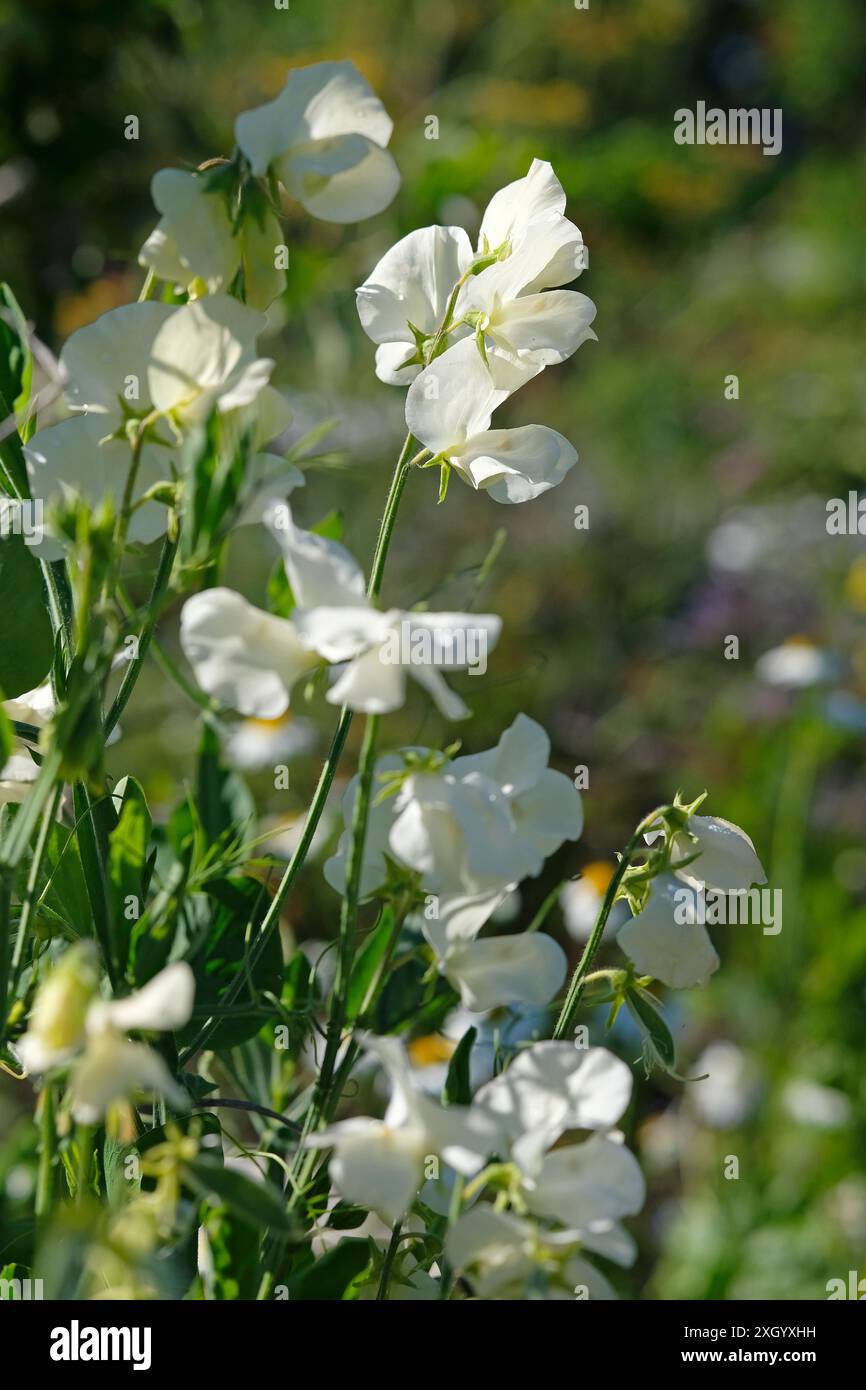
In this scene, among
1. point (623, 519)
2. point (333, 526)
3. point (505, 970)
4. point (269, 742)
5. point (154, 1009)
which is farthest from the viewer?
point (623, 519)

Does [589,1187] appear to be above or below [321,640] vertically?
below

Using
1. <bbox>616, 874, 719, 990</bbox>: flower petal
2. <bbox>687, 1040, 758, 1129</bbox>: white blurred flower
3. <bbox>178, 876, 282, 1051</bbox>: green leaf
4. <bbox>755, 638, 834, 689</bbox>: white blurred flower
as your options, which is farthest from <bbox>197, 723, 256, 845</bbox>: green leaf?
<bbox>755, 638, 834, 689</bbox>: white blurred flower

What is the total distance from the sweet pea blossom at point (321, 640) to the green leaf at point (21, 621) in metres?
0.11

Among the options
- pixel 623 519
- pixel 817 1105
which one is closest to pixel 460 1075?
pixel 817 1105

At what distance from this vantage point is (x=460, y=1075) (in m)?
0.43

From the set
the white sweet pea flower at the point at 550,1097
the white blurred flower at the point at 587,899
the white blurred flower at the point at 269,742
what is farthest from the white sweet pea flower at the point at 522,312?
the white blurred flower at the point at 269,742

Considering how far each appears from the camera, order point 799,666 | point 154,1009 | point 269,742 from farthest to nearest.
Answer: point 799,666, point 269,742, point 154,1009

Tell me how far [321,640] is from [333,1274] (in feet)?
0.61

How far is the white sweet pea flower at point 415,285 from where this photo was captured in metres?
0.45

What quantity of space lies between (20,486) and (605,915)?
0.78 feet

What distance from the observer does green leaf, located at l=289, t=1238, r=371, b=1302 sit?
38 cm

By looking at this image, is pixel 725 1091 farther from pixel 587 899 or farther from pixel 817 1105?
pixel 587 899

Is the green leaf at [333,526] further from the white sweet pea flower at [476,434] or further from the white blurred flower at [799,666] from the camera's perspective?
the white blurred flower at [799,666]
